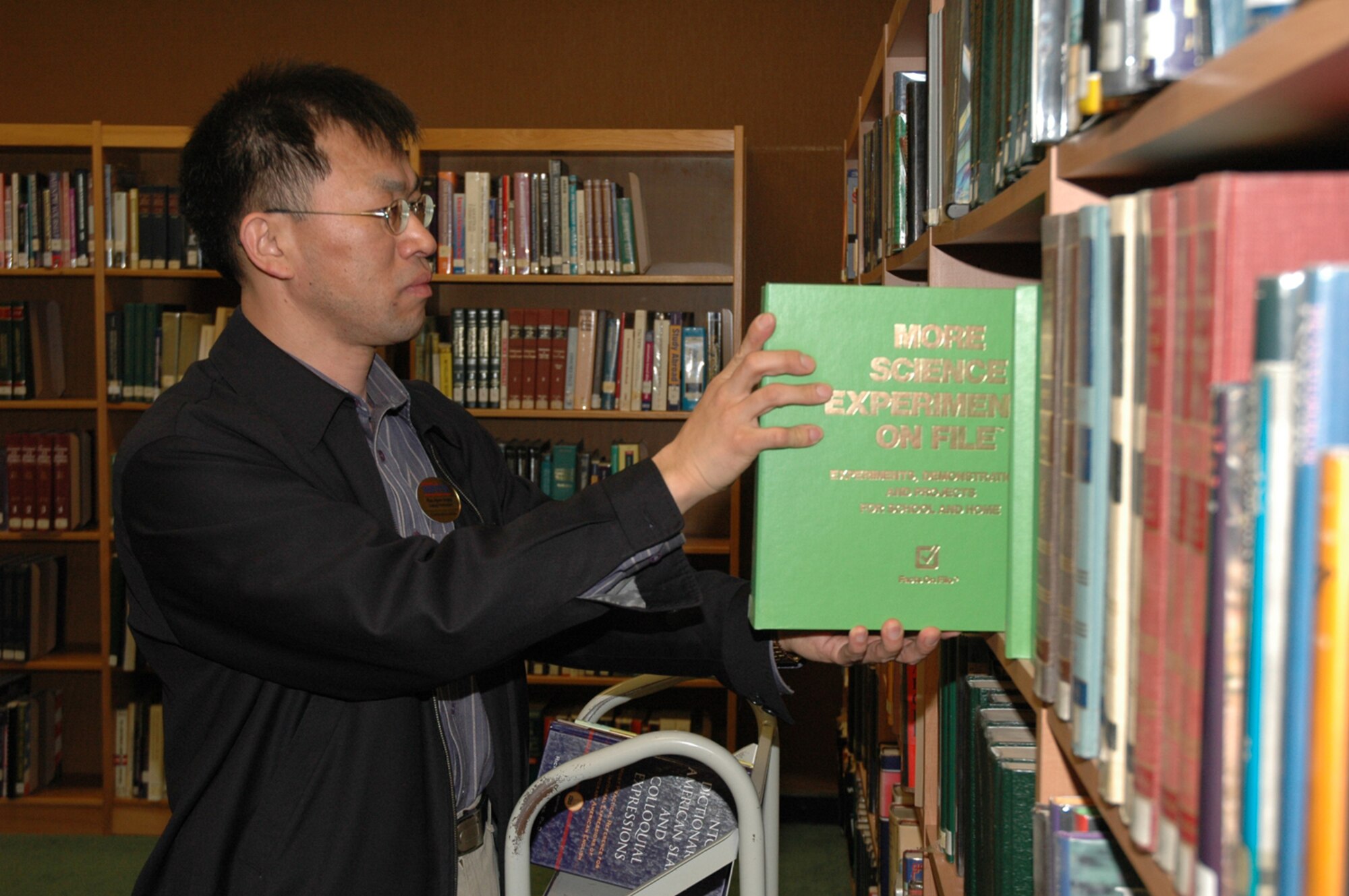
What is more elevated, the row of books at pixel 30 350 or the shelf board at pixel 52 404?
the row of books at pixel 30 350

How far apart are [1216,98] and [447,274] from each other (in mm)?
3118

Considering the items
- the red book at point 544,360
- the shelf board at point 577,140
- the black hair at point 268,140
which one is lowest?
the red book at point 544,360

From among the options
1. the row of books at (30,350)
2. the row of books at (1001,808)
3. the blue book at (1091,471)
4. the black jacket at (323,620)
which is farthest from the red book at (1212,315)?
the row of books at (30,350)

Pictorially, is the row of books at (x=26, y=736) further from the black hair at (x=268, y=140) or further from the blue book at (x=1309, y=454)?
the blue book at (x=1309, y=454)

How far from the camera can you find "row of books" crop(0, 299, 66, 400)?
3.51 m

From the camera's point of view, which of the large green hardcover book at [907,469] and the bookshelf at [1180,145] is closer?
the bookshelf at [1180,145]

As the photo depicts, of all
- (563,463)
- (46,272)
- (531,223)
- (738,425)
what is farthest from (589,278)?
(738,425)

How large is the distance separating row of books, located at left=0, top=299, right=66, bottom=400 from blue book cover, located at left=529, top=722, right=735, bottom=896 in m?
2.91

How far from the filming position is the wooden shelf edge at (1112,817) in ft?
1.81

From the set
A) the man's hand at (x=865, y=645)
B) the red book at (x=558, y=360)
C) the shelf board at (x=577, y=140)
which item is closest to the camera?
the man's hand at (x=865, y=645)

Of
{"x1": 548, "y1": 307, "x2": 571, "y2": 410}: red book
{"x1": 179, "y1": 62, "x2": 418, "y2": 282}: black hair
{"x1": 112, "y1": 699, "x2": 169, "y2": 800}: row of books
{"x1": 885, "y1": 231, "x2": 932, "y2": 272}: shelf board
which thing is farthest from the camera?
{"x1": 112, "y1": 699, "x2": 169, "y2": 800}: row of books

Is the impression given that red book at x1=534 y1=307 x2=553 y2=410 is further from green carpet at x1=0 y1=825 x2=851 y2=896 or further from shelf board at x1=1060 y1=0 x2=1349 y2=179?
shelf board at x1=1060 y1=0 x2=1349 y2=179

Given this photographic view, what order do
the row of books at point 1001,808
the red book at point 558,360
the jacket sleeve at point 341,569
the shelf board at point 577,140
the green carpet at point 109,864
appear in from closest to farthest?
the row of books at point 1001,808 → the jacket sleeve at point 341,569 → the green carpet at point 109,864 → the shelf board at point 577,140 → the red book at point 558,360

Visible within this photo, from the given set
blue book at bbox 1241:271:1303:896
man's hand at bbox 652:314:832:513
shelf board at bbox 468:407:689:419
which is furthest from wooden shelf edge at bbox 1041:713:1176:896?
shelf board at bbox 468:407:689:419
